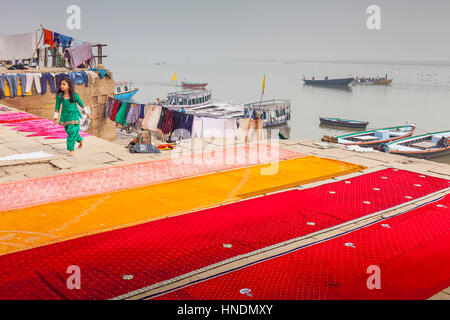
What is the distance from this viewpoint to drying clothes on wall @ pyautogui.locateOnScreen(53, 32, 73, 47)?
22.1 m

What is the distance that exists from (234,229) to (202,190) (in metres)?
1.75

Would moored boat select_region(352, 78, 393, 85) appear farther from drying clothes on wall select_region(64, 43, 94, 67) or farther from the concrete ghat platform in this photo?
the concrete ghat platform

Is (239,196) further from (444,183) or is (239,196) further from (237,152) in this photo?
(444,183)

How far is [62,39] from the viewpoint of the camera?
22.4 m

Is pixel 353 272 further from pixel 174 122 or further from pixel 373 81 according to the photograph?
pixel 373 81

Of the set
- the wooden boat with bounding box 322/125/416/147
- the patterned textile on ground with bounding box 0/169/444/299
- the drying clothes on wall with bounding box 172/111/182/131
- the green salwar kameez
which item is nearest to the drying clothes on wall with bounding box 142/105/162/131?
the drying clothes on wall with bounding box 172/111/182/131

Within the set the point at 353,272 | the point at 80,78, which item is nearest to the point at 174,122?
the point at 80,78

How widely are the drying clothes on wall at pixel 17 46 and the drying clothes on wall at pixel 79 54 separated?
2.57 metres

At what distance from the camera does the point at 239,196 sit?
20.1ft

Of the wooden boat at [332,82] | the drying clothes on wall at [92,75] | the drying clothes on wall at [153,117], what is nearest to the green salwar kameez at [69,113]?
the drying clothes on wall at [153,117]

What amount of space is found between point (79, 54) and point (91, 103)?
14.3ft

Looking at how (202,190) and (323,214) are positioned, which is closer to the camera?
(323,214)

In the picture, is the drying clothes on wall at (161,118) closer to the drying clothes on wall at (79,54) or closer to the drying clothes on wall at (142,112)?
the drying clothes on wall at (142,112)
